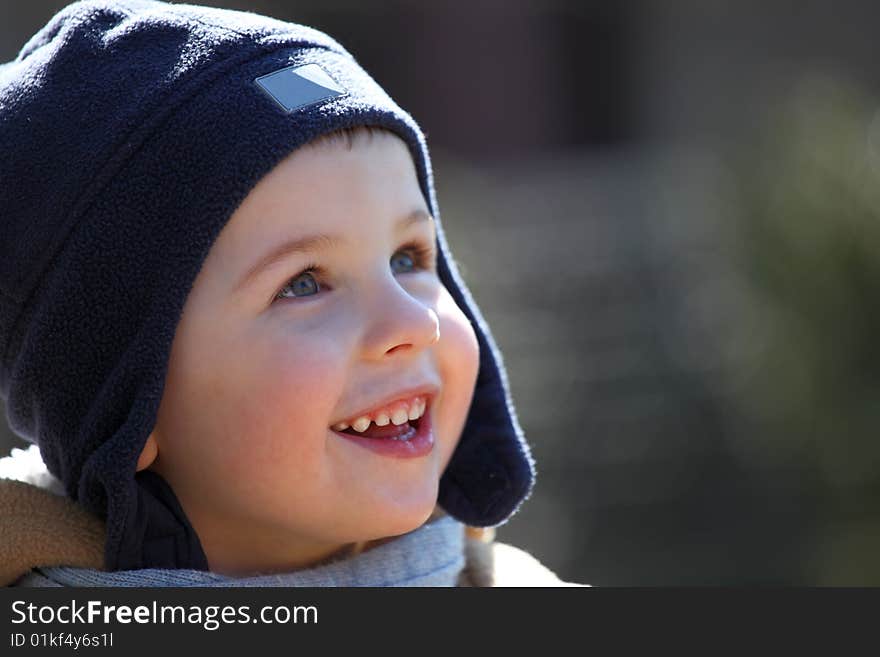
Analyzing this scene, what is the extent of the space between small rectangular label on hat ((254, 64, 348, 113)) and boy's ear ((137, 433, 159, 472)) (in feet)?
1.64

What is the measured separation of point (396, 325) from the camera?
5.50ft

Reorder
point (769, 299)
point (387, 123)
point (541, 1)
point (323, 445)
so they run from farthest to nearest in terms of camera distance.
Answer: point (541, 1) → point (769, 299) → point (387, 123) → point (323, 445)

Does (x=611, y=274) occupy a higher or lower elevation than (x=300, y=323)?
higher

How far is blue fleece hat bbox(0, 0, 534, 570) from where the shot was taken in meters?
1.67

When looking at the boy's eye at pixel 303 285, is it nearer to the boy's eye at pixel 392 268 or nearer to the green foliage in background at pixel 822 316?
the boy's eye at pixel 392 268

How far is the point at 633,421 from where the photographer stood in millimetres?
A: 5453

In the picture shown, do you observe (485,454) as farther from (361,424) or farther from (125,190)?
(125,190)

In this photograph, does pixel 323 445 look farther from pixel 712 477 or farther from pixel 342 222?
pixel 712 477

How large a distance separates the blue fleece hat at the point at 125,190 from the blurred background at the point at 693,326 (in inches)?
123

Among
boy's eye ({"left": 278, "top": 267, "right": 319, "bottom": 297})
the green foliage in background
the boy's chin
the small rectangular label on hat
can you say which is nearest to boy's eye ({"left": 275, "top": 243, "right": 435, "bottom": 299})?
boy's eye ({"left": 278, "top": 267, "right": 319, "bottom": 297})

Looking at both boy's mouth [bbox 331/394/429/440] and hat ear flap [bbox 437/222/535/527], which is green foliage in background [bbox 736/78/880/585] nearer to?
hat ear flap [bbox 437/222/535/527]

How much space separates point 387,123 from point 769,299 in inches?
126

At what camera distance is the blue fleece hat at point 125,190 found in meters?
1.67

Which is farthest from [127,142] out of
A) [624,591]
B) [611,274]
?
[611,274]
